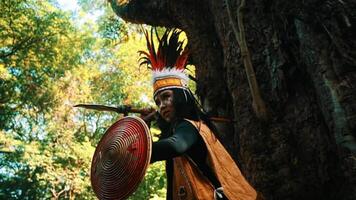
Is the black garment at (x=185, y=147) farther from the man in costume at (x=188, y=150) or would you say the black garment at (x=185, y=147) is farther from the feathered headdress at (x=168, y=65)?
the feathered headdress at (x=168, y=65)

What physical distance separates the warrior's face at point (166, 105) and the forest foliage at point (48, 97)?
10106 millimetres

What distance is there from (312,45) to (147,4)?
271 cm

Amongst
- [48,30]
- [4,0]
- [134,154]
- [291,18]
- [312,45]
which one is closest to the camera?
[134,154]

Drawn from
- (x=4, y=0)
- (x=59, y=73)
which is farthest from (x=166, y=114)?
(x=59, y=73)

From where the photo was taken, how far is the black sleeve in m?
2.38

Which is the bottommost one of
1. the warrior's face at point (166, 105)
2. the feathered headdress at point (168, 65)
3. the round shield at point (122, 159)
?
the round shield at point (122, 159)

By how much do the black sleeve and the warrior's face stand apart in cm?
23

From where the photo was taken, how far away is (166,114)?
9.69 feet

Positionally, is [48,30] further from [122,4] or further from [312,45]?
[312,45]

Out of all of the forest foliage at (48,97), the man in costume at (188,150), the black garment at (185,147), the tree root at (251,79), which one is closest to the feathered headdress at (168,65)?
the man in costume at (188,150)

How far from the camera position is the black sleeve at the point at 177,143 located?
2.38 metres

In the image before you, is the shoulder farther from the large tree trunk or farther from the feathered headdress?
the large tree trunk

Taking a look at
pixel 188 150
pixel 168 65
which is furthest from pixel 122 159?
pixel 168 65

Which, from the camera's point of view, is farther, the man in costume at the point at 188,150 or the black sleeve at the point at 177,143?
the man in costume at the point at 188,150
